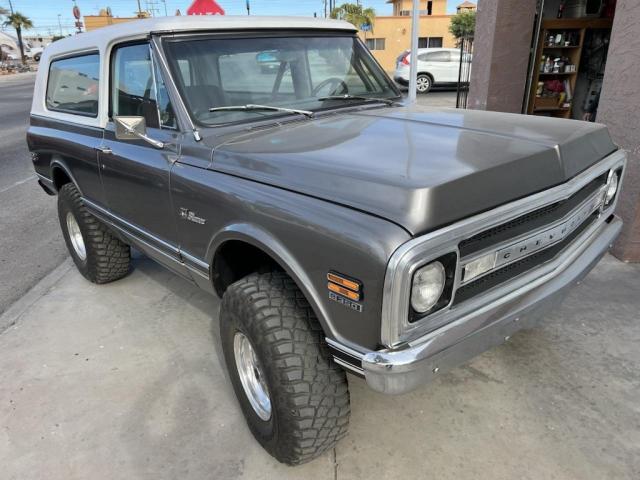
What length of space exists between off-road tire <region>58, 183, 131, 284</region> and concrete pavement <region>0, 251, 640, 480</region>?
1.73 feet

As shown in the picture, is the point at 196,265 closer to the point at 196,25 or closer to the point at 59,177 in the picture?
the point at 196,25

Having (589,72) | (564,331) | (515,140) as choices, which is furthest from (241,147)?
(589,72)

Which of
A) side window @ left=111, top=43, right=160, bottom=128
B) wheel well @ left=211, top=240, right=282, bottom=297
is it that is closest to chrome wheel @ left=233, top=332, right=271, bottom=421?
wheel well @ left=211, top=240, right=282, bottom=297

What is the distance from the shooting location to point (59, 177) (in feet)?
14.2

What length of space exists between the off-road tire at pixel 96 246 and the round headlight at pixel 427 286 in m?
2.93

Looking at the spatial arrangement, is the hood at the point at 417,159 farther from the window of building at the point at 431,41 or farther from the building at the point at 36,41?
the building at the point at 36,41

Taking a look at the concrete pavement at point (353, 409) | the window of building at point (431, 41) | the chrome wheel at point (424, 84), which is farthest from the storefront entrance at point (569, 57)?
the window of building at point (431, 41)

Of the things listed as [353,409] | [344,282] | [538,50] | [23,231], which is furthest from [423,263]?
[538,50]

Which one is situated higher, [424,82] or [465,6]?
[465,6]

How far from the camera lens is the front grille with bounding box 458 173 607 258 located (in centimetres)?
182

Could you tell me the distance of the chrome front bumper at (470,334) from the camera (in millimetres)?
1694

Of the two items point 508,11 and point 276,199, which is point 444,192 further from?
point 508,11

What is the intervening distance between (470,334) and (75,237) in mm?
3768

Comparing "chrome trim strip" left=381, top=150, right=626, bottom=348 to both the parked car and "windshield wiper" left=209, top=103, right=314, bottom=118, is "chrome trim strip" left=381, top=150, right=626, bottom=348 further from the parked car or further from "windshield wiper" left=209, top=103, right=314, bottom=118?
the parked car
